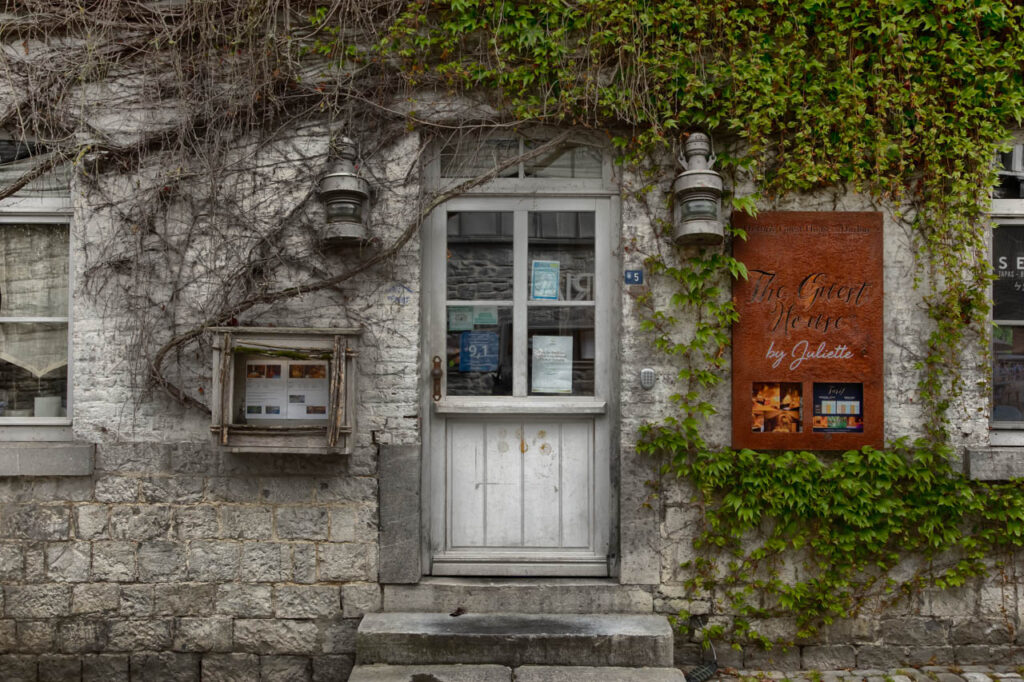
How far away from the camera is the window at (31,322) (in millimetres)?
4488

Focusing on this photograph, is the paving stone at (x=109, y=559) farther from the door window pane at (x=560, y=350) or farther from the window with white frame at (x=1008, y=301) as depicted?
the window with white frame at (x=1008, y=301)

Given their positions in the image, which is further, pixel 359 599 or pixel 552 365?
pixel 552 365

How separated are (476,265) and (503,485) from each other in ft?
4.59

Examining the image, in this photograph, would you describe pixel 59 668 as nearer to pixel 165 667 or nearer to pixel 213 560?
pixel 165 667

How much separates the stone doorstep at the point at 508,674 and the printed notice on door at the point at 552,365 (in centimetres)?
161

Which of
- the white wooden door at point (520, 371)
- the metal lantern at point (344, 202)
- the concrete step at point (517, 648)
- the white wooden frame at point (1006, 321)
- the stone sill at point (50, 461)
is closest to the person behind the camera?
the concrete step at point (517, 648)

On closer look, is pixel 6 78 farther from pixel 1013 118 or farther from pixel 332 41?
pixel 1013 118

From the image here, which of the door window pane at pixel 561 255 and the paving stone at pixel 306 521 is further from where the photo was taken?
the door window pane at pixel 561 255

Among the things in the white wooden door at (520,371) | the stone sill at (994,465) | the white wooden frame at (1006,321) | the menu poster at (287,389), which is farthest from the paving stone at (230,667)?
the white wooden frame at (1006,321)

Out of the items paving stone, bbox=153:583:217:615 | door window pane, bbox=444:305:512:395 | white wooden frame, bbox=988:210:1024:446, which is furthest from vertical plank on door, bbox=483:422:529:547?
white wooden frame, bbox=988:210:1024:446

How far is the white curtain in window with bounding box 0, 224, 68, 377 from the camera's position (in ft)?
14.8

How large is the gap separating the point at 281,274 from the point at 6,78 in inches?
81.5

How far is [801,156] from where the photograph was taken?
13.7 feet

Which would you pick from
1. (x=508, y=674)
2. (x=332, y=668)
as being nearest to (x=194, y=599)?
(x=332, y=668)
